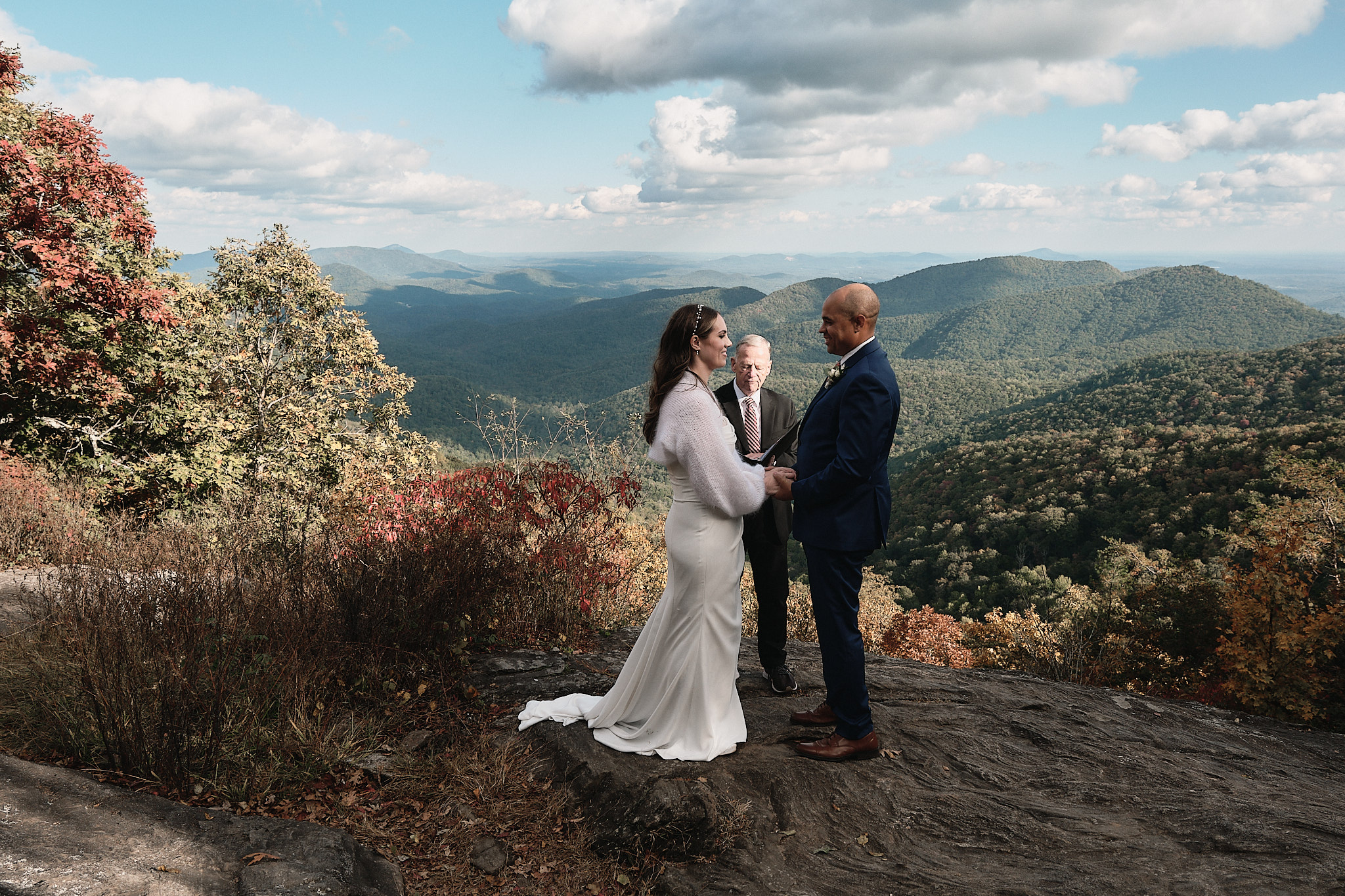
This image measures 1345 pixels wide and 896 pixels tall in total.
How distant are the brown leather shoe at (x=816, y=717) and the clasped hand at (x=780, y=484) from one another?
129 cm

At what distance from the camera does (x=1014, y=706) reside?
14.4 ft

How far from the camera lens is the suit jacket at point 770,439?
3.96m

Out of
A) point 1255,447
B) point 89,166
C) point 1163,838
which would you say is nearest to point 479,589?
point 1163,838

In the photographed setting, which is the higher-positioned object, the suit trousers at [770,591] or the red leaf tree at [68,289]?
the red leaf tree at [68,289]

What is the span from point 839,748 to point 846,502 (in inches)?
51.2

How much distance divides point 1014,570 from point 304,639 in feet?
156

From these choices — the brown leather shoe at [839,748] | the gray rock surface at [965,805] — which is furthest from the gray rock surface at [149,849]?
the brown leather shoe at [839,748]

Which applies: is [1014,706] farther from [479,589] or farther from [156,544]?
[156,544]

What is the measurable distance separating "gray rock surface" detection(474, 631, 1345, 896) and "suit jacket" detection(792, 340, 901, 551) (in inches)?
47.7

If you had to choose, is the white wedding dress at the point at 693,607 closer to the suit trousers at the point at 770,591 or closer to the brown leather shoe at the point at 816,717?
the brown leather shoe at the point at 816,717

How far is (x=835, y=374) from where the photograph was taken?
10.9 ft

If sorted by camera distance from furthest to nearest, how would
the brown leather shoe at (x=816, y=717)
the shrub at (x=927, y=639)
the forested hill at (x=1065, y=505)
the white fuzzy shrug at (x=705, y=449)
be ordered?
1. the forested hill at (x=1065, y=505)
2. the shrub at (x=927, y=639)
3. the brown leather shoe at (x=816, y=717)
4. the white fuzzy shrug at (x=705, y=449)

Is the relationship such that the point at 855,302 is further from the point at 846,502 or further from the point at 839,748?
the point at 839,748

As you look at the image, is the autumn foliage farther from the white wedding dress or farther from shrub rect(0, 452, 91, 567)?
the white wedding dress
